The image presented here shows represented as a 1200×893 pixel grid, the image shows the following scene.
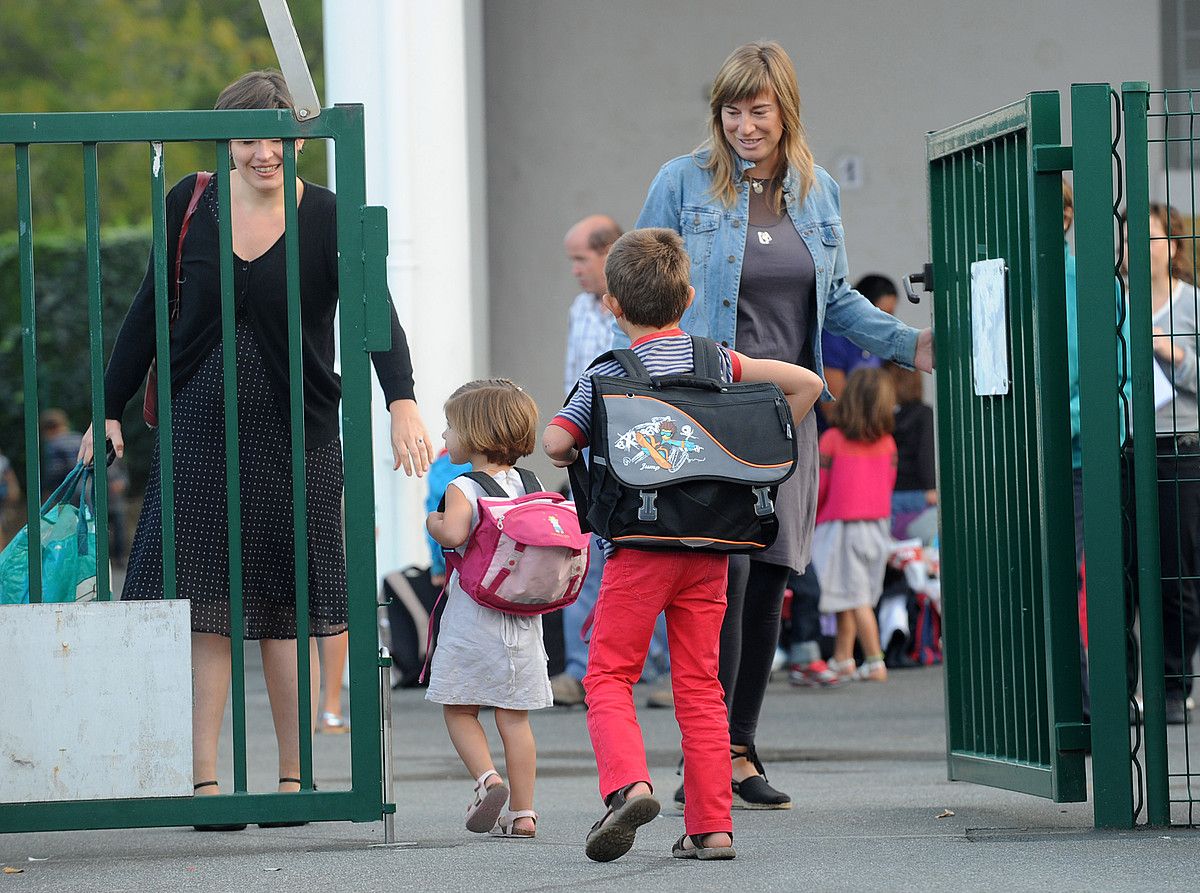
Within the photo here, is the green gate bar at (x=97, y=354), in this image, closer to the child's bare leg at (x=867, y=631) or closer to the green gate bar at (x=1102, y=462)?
the green gate bar at (x=1102, y=462)

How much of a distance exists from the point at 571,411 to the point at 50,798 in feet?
4.82

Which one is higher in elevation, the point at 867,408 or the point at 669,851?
the point at 867,408

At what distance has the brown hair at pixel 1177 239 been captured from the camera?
17.2 ft

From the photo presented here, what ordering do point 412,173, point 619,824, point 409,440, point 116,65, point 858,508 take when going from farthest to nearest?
point 116,65 → point 412,173 → point 858,508 → point 409,440 → point 619,824

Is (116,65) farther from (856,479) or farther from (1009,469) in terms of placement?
(1009,469)

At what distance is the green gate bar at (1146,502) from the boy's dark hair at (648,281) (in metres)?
1.06

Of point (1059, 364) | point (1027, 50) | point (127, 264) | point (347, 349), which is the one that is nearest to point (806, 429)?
point (1059, 364)

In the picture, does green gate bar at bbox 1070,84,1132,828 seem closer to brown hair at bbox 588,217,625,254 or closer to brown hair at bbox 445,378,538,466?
brown hair at bbox 445,378,538,466

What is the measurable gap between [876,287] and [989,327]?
19.1 feet

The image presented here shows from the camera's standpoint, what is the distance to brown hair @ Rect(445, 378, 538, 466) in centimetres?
473

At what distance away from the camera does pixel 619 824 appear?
4.08m

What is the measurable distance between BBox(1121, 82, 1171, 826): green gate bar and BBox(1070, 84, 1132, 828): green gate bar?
6cm

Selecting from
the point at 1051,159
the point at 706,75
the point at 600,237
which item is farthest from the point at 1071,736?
the point at 706,75

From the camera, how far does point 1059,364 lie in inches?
177
